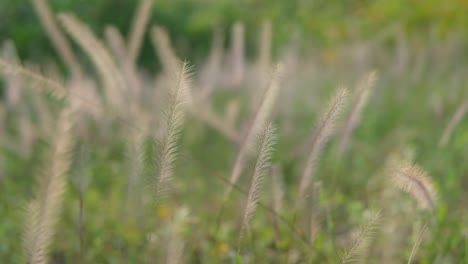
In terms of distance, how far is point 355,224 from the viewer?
1954mm

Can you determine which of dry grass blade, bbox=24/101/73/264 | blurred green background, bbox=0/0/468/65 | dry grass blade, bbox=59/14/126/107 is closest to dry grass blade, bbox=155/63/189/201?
dry grass blade, bbox=24/101/73/264

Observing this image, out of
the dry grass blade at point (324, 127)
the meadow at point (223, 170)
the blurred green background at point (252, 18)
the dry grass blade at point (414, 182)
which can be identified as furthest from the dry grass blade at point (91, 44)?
the blurred green background at point (252, 18)

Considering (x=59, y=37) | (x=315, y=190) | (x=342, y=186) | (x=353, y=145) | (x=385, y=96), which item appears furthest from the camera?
(x=385, y=96)

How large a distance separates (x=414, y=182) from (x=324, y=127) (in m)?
0.18

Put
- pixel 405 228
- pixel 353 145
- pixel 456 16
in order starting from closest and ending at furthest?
pixel 405 228 → pixel 353 145 → pixel 456 16

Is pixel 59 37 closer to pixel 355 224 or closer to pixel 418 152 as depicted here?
pixel 355 224

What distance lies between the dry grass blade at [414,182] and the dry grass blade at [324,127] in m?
0.14

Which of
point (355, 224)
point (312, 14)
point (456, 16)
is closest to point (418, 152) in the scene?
point (355, 224)

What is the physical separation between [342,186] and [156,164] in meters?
1.70

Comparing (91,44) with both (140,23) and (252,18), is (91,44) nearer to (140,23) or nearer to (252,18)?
(140,23)

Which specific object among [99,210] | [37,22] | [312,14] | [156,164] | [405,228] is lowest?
[156,164]

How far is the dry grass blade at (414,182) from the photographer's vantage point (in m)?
1.04

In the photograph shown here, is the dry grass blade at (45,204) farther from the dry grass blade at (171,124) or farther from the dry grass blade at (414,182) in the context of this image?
the dry grass blade at (414,182)

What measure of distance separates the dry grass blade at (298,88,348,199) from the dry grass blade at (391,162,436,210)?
0.45 ft
